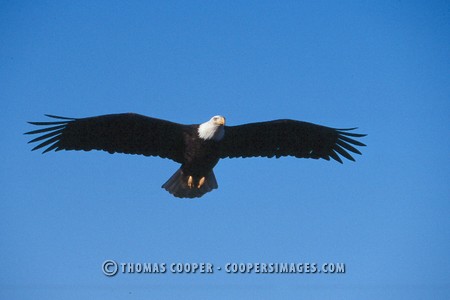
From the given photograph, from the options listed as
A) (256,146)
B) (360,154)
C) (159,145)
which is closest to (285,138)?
(256,146)

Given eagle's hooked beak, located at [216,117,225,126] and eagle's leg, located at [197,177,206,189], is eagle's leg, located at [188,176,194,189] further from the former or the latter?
eagle's hooked beak, located at [216,117,225,126]

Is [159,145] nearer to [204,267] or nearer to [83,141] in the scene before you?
[83,141]

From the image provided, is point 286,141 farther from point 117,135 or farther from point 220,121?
point 117,135

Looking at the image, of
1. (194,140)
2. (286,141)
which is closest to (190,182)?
(194,140)

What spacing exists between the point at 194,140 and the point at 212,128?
32cm

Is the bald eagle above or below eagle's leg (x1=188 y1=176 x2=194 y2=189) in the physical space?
above

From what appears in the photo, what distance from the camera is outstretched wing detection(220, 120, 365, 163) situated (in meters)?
8.80

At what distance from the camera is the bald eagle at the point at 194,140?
8.44 metres

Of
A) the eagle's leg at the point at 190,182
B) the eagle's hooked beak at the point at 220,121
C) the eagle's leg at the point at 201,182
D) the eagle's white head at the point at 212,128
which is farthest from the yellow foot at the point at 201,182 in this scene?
the eagle's hooked beak at the point at 220,121

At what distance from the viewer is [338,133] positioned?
920 cm

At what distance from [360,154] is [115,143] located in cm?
369

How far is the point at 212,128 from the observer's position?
329 inches

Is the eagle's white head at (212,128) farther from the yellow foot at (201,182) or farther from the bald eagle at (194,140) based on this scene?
the yellow foot at (201,182)

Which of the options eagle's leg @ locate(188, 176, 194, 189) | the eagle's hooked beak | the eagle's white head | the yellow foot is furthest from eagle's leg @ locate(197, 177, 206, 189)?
the eagle's hooked beak
